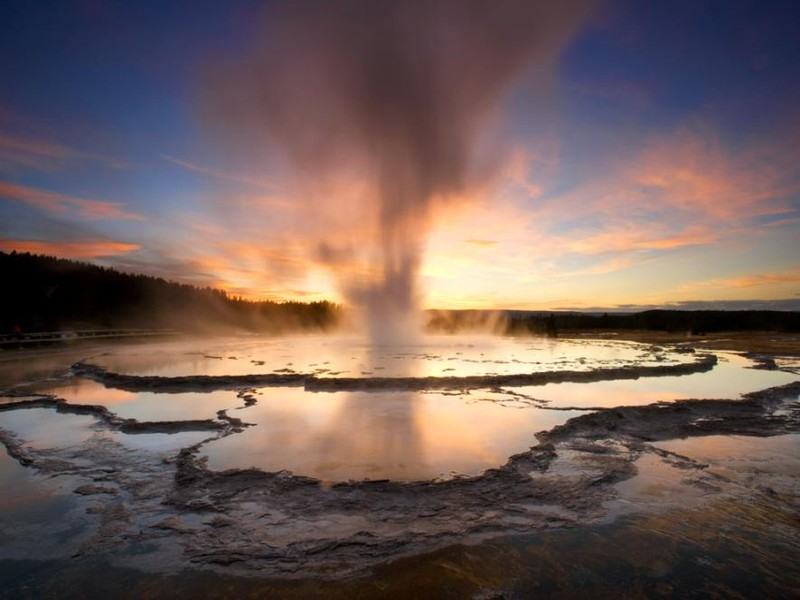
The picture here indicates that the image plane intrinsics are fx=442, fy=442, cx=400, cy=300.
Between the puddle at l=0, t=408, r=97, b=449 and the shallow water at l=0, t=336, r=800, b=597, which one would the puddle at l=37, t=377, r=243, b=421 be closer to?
the shallow water at l=0, t=336, r=800, b=597

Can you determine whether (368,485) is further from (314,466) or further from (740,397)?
(740,397)

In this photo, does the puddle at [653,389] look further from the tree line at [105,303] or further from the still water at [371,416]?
the tree line at [105,303]

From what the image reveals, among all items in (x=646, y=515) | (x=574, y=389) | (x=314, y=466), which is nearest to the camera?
(x=646, y=515)

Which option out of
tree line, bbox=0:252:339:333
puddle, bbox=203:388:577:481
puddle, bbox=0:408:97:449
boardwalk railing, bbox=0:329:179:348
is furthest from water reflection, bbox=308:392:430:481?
tree line, bbox=0:252:339:333

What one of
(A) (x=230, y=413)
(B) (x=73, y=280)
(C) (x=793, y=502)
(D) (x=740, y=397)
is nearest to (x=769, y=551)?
(C) (x=793, y=502)

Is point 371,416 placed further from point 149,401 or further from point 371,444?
point 149,401

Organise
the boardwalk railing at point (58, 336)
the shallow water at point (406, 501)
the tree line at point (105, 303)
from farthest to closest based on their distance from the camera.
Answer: the tree line at point (105, 303) < the boardwalk railing at point (58, 336) < the shallow water at point (406, 501)

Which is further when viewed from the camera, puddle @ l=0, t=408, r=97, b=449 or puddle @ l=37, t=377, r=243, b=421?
puddle @ l=37, t=377, r=243, b=421

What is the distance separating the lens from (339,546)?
4.98 metres

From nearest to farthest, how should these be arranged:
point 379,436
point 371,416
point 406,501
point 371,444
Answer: point 406,501 → point 371,444 → point 379,436 → point 371,416

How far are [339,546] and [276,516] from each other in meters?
1.17

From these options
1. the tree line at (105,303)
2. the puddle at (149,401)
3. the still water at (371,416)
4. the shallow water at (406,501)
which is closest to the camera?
the shallow water at (406,501)

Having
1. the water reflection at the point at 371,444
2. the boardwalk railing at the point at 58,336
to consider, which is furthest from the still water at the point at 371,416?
the boardwalk railing at the point at 58,336

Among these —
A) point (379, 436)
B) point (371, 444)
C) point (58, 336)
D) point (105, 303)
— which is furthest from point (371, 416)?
point (105, 303)
